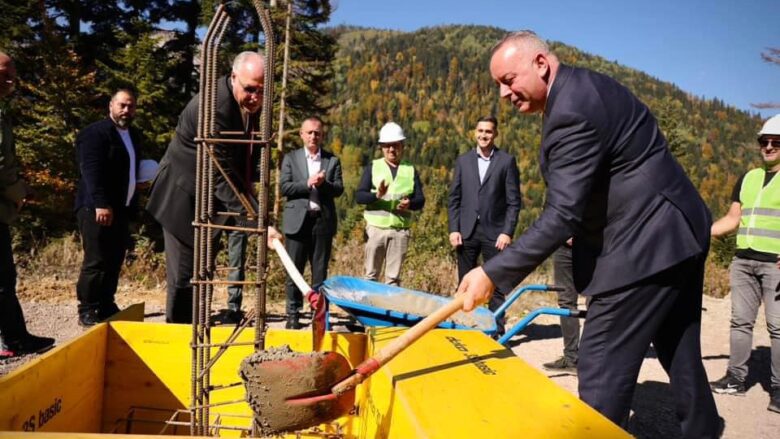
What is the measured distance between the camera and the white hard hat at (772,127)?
402cm

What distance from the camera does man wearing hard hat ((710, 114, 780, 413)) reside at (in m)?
4.10

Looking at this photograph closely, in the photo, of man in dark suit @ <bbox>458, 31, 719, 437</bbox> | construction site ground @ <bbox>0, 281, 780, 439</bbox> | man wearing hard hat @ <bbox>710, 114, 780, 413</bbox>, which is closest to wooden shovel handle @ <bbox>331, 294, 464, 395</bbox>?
man in dark suit @ <bbox>458, 31, 719, 437</bbox>

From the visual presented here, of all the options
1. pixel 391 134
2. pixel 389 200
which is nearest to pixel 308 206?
pixel 389 200

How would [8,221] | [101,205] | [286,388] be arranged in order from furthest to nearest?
[101,205] < [8,221] < [286,388]

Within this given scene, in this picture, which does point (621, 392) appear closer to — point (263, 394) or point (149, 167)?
point (263, 394)

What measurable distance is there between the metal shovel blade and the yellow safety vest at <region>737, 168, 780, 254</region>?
396cm

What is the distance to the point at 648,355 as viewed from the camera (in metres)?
5.40

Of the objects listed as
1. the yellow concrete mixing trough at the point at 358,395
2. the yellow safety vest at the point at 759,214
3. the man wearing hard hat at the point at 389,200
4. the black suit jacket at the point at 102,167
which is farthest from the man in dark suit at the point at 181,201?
the yellow safety vest at the point at 759,214

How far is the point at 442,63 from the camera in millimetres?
77938

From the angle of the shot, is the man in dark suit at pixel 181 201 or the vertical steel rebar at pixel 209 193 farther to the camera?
the man in dark suit at pixel 181 201

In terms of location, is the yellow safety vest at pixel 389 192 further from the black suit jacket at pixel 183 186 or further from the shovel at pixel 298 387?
the shovel at pixel 298 387

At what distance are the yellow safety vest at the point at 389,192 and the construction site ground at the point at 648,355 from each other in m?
1.31

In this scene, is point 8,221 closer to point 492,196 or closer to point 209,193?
point 209,193

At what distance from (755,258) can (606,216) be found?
9.51 ft
